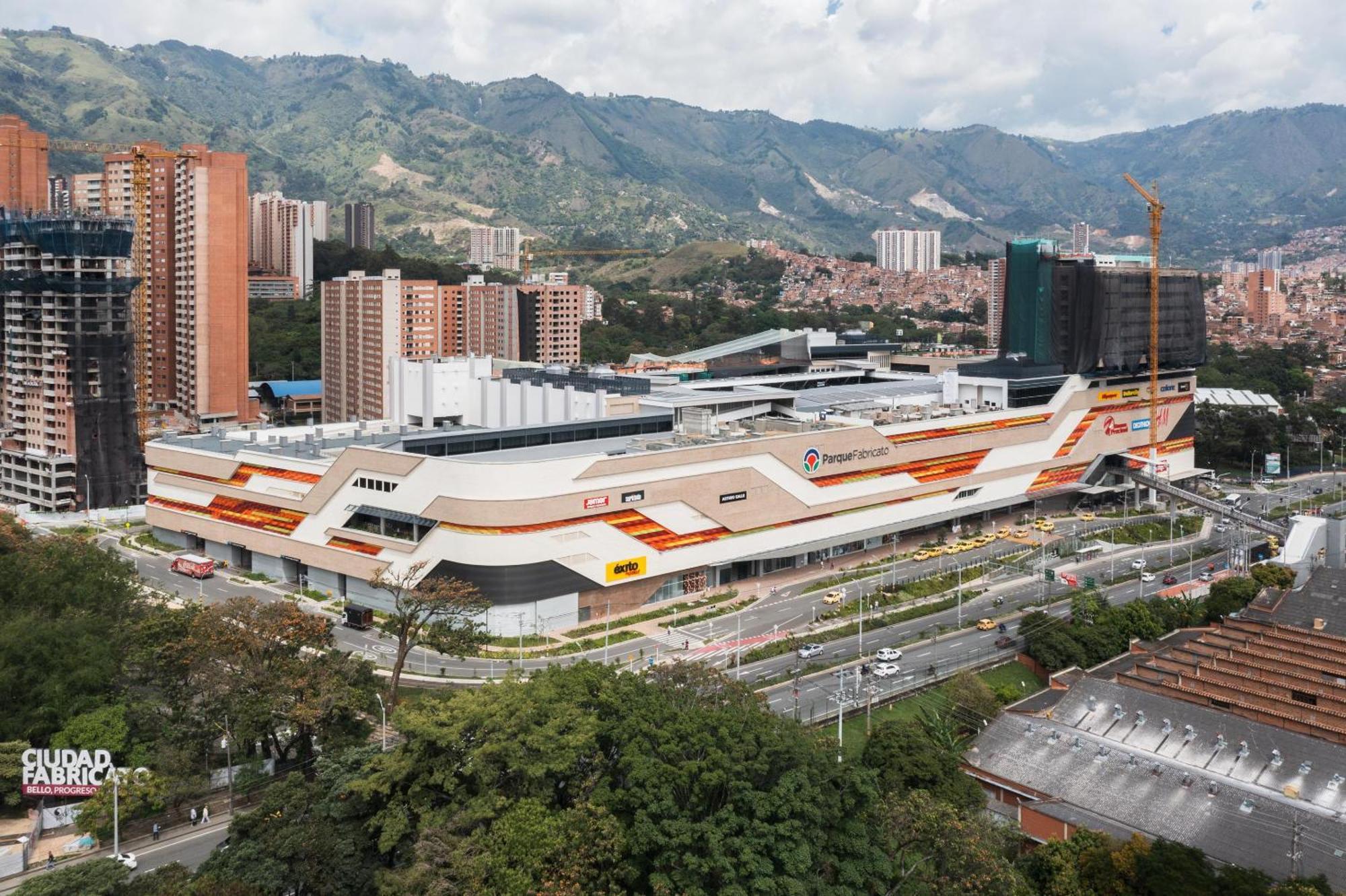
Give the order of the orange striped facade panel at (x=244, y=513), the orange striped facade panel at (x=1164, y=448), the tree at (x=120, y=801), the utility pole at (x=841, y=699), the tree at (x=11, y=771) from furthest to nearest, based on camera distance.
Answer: the orange striped facade panel at (x=1164, y=448) → the orange striped facade panel at (x=244, y=513) → the utility pole at (x=841, y=699) → the tree at (x=11, y=771) → the tree at (x=120, y=801)

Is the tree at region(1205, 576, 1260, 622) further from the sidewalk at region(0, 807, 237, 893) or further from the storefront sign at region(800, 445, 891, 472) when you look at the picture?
the sidewalk at region(0, 807, 237, 893)

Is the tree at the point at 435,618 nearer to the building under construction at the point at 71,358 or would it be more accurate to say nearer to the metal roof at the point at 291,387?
the building under construction at the point at 71,358

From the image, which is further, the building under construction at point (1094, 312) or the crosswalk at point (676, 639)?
the building under construction at point (1094, 312)

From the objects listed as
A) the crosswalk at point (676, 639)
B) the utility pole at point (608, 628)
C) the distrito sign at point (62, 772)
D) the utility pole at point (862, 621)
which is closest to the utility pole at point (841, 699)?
the utility pole at point (862, 621)

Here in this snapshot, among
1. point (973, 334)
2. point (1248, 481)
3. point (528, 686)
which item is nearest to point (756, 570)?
point (528, 686)

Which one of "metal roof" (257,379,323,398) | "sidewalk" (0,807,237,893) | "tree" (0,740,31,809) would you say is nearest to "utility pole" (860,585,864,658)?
"sidewalk" (0,807,237,893)

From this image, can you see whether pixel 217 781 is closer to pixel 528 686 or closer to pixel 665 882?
pixel 528 686

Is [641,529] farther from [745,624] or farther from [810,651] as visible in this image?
[810,651]
